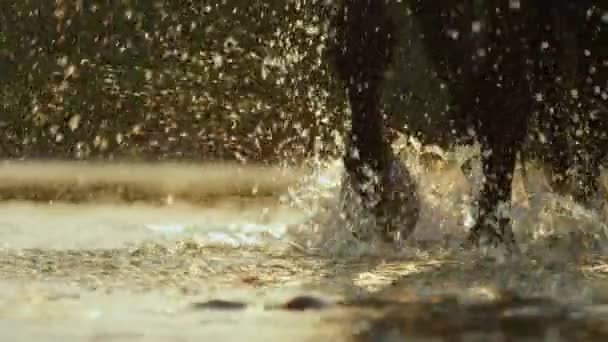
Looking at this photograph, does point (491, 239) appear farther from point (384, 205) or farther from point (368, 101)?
point (368, 101)

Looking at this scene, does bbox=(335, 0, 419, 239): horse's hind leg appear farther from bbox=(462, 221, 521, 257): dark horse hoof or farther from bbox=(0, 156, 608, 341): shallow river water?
bbox=(462, 221, 521, 257): dark horse hoof

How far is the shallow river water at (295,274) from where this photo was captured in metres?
2.31

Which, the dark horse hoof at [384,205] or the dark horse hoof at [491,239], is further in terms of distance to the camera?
the dark horse hoof at [384,205]

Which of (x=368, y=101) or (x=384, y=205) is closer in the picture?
(x=384, y=205)

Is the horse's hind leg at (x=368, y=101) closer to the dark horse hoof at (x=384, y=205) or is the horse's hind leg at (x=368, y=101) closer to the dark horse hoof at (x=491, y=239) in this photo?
the dark horse hoof at (x=384, y=205)

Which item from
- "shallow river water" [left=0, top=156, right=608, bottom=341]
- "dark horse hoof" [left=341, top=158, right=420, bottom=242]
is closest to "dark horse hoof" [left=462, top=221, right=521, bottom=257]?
"shallow river water" [left=0, top=156, right=608, bottom=341]

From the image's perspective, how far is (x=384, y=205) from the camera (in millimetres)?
3604

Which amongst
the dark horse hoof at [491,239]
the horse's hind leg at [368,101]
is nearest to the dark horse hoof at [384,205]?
the horse's hind leg at [368,101]

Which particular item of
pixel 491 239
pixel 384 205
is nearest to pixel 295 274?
pixel 491 239

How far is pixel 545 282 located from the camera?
276cm

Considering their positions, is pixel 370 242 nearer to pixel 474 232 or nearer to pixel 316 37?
pixel 474 232

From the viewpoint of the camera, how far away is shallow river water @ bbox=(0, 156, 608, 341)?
2.31 meters

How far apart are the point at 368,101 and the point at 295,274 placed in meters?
0.86

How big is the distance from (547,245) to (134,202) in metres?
2.11
